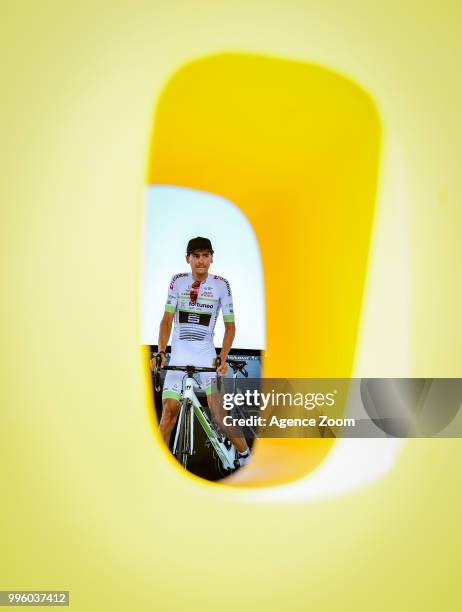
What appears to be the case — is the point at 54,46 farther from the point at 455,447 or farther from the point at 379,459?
the point at 455,447

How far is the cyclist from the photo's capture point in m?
1.79

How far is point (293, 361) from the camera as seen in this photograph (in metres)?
1.91

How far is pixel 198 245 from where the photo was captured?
6.15 ft

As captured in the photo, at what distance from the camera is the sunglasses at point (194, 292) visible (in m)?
1.83

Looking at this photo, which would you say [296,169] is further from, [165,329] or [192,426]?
[192,426]

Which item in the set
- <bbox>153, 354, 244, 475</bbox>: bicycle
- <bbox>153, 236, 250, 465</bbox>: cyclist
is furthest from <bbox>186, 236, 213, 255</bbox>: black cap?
<bbox>153, 354, 244, 475</bbox>: bicycle

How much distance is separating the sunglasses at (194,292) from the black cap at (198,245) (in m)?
0.11

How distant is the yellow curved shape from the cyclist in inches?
8.3

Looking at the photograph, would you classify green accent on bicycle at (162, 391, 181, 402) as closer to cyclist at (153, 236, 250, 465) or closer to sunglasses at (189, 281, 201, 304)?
cyclist at (153, 236, 250, 465)

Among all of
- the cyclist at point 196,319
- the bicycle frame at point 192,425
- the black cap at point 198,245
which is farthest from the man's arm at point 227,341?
the black cap at point 198,245

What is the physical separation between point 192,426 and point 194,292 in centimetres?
42

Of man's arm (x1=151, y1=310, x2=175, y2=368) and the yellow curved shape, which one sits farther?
man's arm (x1=151, y1=310, x2=175, y2=368)

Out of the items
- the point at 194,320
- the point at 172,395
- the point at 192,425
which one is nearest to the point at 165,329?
the point at 194,320

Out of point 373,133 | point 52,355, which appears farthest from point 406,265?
point 52,355
